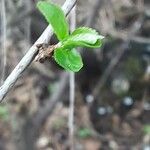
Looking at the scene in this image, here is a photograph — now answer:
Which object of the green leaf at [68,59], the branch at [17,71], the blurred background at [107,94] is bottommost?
the blurred background at [107,94]

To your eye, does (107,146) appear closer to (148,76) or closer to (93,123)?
(93,123)

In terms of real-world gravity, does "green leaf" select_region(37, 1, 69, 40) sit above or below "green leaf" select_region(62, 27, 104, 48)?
above

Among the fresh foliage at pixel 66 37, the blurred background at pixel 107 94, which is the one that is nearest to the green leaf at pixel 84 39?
the fresh foliage at pixel 66 37

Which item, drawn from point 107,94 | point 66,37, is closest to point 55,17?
point 66,37

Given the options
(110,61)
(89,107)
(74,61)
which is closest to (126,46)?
(110,61)

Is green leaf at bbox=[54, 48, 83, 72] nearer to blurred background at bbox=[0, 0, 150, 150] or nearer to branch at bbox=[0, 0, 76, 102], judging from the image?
branch at bbox=[0, 0, 76, 102]

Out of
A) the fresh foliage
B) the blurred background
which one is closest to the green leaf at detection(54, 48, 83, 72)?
the fresh foliage

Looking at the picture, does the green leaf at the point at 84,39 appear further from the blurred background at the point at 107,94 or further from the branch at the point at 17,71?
the blurred background at the point at 107,94
